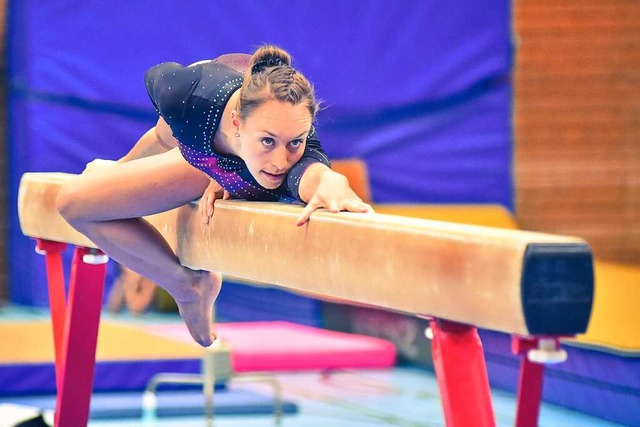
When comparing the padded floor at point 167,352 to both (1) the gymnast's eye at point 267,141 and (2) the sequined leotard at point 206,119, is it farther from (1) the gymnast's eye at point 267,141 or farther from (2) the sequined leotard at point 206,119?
(1) the gymnast's eye at point 267,141

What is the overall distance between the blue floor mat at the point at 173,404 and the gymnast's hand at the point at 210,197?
2.12m

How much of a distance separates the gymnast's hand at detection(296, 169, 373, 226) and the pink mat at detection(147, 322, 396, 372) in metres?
3.30

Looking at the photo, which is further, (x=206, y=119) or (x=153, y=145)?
(x=153, y=145)

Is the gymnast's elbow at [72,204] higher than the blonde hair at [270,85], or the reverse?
the blonde hair at [270,85]

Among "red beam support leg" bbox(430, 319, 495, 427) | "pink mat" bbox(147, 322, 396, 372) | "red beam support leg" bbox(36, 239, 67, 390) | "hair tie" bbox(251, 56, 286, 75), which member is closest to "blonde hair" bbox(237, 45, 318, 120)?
"hair tie" bbox(251, 56, 286, 75)

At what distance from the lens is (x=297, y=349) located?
20.2ft

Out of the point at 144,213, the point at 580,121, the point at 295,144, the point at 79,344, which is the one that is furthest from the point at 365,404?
the point at 580,121

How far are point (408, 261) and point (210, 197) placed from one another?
1045 millimetres

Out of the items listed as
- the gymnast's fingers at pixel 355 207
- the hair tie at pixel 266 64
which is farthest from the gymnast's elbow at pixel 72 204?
the gymnast's fingers at pixel 355 207

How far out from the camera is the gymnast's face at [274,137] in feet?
8.94

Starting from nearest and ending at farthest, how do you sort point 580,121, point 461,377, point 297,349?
point 461,377
point 297,349
point 580,121

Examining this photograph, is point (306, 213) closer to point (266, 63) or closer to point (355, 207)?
point (355, 207)

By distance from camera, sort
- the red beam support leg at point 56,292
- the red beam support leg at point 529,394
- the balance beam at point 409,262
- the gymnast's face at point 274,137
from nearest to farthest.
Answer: the balance beam at point 409,262, the red beam support leg at point 529,394, the gymnast's face at point 274,137, the red beam support leg at point 56,292

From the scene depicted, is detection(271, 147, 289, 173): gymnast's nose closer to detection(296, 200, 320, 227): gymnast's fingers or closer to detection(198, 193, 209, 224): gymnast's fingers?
detection(296, 200, 320, 227): gymnast's fingers
